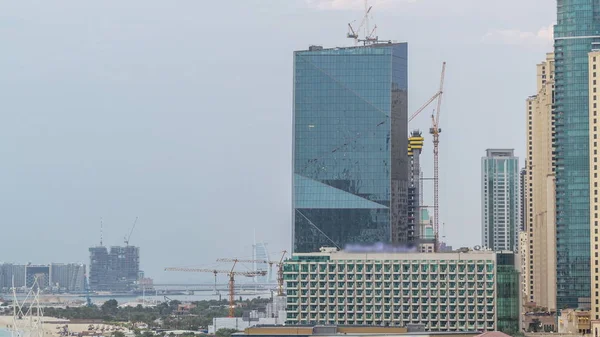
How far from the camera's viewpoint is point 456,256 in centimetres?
15212

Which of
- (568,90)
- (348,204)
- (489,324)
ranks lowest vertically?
(489,324)

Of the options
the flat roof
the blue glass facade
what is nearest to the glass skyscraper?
the blue glass facade

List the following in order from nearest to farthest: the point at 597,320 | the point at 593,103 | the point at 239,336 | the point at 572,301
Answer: the point at 239,336 < the point at 597,320 < the point at 593,103 < the point at 572,301

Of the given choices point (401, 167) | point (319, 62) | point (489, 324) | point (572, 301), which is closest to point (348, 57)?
point (319, 62)

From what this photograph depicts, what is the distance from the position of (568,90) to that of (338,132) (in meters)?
28.2

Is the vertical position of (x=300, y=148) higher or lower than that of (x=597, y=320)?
higher

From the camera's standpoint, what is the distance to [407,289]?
153 m

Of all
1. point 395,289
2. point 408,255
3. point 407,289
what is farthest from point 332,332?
point 408,255

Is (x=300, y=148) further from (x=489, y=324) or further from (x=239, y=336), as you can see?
(x=239, y=336)

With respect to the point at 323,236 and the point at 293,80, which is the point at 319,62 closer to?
the point at 293,80

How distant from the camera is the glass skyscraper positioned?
19062 centimetres

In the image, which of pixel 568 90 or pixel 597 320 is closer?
pixel 597 320

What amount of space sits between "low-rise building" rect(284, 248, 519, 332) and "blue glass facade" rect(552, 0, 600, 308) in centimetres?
3459

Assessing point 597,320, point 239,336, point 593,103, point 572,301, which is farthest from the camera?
point 572,301
